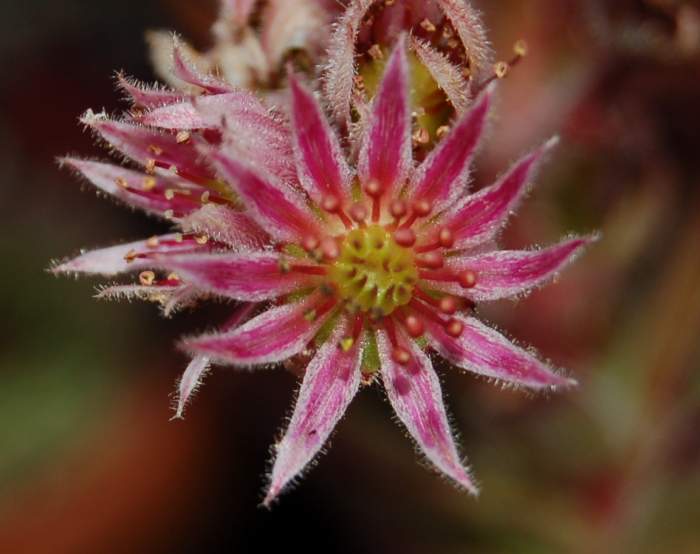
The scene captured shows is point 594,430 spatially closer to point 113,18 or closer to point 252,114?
point 252,114

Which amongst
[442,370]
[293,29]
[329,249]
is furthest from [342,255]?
[442,370]

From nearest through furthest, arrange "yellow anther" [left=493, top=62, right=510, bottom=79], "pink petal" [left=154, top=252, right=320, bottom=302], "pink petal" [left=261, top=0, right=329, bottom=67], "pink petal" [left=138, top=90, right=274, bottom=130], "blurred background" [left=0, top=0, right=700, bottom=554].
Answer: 1. "pink petal" [left=154, top=252, right=320, bottom=302]
2. "pink petal" [left=138, top=90, right=274, bottom=130]
3. "yellow anther" [left=493, top=62, right=510, bottom=79]
4. "pink petal" [left=261, top=0, right=329, bottom=67]
5. "blurred background" [left=0, top=0, right=700, bottom=554]

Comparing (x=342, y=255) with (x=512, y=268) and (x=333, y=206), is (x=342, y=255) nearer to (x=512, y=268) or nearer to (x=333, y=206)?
(x=333, y=206)

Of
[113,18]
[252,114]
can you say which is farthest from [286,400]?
[252,114]

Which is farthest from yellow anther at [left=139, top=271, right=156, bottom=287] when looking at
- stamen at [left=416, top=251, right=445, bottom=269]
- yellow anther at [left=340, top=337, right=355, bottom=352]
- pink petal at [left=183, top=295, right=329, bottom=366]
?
stamen at [left=416, top=251, right=445, bottom=269]

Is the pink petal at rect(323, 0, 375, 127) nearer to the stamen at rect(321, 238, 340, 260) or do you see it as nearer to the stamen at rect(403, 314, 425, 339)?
the stamen at rect(321, 238, 340, 260)
